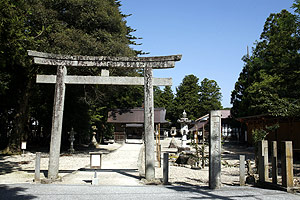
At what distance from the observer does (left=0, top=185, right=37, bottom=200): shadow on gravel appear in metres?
5.39

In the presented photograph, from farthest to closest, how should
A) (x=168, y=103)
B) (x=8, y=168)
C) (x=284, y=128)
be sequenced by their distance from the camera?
(x=168, y=103) < (x=284, y=128) < (x=8, y=168)

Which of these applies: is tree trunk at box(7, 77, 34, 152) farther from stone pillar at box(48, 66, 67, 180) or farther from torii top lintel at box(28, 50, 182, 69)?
stone pillar at box(48, 66, 67, 180)

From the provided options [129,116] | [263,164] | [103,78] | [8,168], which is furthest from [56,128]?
[129,116]

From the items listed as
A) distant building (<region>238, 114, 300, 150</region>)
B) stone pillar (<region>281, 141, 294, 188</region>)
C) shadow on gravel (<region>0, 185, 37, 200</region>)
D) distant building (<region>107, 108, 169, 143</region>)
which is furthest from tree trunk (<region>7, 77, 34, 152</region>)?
distant building (<region>238, 114, 300, 150</region>)

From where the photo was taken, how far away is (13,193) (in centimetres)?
576

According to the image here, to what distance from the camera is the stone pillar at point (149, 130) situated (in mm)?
7522

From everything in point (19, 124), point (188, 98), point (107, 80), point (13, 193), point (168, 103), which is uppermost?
point (188, 98)

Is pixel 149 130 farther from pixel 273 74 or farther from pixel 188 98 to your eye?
pixel 188 98

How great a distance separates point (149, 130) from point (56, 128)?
3039 millimetres

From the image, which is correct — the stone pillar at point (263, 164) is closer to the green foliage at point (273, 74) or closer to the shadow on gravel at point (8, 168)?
the green foliage at point (273, 74)

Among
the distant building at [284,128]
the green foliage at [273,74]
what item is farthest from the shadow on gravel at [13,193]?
the distant building at [284,128]

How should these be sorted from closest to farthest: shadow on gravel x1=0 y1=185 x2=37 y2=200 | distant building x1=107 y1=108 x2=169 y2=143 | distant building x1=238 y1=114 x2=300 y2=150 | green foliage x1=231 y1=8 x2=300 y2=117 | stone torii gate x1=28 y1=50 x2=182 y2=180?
1. shadow on gravel x1=0 y1=185 x2=37 y2=200
2. stone torii gate x1=28 y1=50 x2=182 y2=180
3. green foliage x1=231 y1=8 x2=300 y2=117
4. distant building x1=238 y1=114 x2=300 y2=150
5. distant building x1=107 y1=108 x2=169 y2=143

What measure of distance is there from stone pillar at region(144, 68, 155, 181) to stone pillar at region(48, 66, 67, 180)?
2821 millimetres

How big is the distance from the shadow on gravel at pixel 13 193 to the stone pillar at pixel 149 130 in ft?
11.1
